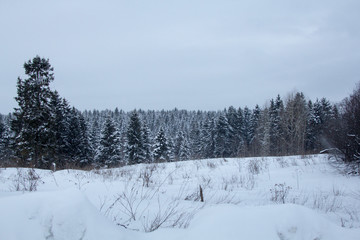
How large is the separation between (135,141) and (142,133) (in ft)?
6.56

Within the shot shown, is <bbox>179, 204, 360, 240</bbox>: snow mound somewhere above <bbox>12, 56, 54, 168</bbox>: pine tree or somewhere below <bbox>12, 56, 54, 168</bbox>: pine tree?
below

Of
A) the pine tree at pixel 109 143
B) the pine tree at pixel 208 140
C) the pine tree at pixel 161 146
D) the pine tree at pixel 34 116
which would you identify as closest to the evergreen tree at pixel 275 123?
the pine tree at pixel 208 140

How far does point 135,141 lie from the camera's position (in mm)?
29500

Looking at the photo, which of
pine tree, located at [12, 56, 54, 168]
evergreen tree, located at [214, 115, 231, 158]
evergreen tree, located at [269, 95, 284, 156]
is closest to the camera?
pine tree, located at [12, 56, 54, 168]

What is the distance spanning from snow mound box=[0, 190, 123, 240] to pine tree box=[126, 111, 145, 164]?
28.0 metres

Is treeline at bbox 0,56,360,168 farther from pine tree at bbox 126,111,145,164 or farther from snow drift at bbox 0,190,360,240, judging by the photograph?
snow drift at bbox 0,190,360,240

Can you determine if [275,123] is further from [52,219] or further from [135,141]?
[52,219]

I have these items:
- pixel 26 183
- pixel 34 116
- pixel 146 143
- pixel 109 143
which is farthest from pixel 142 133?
pixel 26 183

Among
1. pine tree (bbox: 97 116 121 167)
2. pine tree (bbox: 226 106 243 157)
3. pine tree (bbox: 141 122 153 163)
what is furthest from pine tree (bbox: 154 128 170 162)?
pine tree (bbox: 226 106 243 157)

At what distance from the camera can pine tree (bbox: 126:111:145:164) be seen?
29250 mm

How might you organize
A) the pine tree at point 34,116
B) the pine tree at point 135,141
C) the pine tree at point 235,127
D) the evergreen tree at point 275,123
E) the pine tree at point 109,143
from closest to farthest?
the pine tree at point 34,116 → the pine tree at point 109,143 → the pine tree at point 135,141 → the evergreen tree at point 275,123 → the pine tree at point 235,127

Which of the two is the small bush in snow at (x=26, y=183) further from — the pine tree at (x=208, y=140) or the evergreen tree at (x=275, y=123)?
the pine tree at (x=208, y=140)

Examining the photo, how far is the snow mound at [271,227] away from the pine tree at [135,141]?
92.1 feet

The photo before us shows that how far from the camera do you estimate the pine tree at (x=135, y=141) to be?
2925 centimetres
